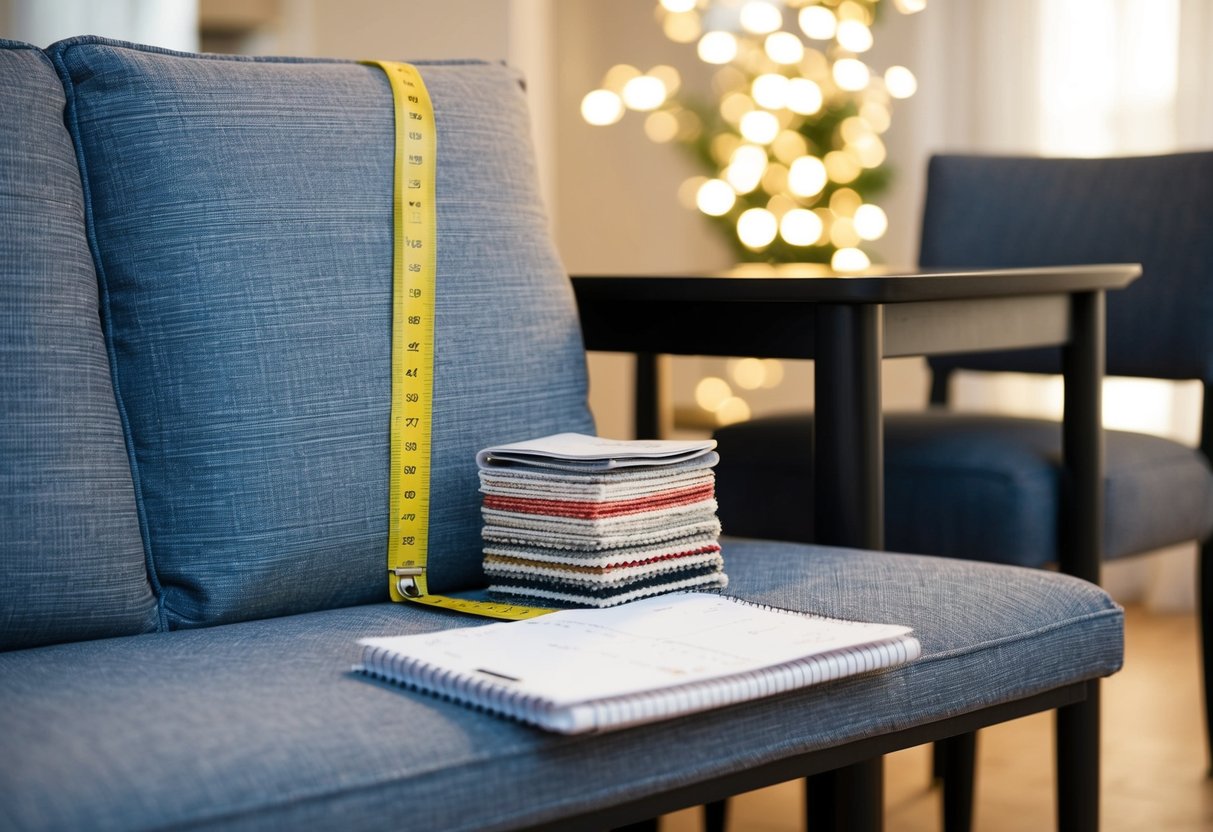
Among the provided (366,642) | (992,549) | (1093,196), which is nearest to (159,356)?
(366,642)

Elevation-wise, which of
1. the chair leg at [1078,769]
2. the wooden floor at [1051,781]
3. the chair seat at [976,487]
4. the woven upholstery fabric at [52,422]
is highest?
the woven upholstery fabric at [52,422]

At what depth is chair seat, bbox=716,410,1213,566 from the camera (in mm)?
1949

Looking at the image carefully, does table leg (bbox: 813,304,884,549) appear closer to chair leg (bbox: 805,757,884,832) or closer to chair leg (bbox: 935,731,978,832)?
chair leg (bbox: 805,757,884,832)

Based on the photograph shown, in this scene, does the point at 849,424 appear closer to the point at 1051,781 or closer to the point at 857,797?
the point at 857,797

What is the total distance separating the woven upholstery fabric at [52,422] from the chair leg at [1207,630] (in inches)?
64.6

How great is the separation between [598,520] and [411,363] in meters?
0.27

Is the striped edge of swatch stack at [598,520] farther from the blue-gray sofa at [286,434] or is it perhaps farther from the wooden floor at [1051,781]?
the wooden floor at [1051,781]

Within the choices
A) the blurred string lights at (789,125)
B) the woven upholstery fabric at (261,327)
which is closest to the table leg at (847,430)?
the woven upholstery fabric at (261,327)

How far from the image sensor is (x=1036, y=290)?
1753mm

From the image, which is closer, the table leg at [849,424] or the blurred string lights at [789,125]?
the table leg at [849,424]

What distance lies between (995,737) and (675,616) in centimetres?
158

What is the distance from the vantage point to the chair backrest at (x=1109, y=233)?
236 cm

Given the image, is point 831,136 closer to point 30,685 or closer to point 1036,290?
point 1036,290

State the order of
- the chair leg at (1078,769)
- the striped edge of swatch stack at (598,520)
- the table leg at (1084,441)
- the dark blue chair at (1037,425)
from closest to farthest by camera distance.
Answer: the striped edge of swatch stack at (598,520), the chair leg at (1078,769), the table leg at (1084,441), the dark blue chair at (1037,425)
